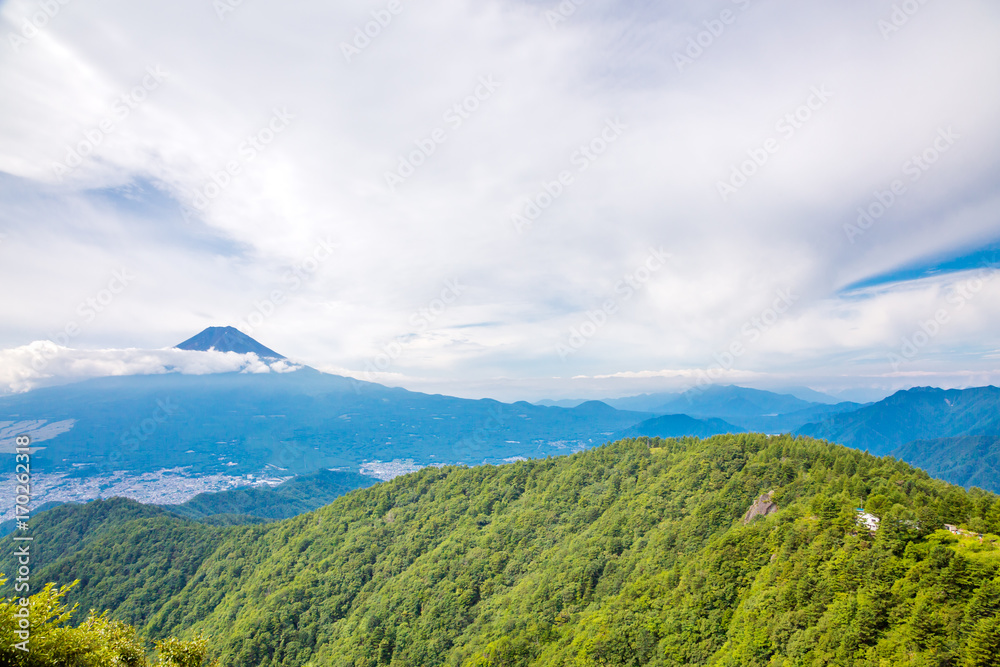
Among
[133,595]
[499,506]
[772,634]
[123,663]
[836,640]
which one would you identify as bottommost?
[133,595]

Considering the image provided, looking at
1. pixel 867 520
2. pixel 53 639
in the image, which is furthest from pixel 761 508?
pixel 53 639

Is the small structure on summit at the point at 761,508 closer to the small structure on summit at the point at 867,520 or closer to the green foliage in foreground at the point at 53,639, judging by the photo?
the small structure on summit at the point at 867,520

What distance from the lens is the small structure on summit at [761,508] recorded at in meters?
48.4

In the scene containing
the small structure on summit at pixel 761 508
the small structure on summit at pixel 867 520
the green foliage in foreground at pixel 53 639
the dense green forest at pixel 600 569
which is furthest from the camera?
the small structure on summit at pixel 761 508

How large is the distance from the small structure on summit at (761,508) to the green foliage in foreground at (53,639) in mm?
56765

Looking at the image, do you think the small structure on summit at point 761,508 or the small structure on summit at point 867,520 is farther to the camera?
the small structure on summit at point 761,508

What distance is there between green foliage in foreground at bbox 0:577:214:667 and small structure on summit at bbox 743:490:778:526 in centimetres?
5677

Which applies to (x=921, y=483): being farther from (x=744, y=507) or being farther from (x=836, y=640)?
(x=836, y=640)

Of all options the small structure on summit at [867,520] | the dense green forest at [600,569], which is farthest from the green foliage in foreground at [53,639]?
the small structure on summit at [867,520]

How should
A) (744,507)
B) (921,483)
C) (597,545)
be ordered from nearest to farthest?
(921,483), (744,507), (597,545)

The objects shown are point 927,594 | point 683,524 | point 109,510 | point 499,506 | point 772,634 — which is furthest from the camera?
point 109,510

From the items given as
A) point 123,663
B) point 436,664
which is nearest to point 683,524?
point 436,664

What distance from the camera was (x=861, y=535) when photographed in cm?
3422

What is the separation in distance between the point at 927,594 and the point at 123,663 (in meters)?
46.9
